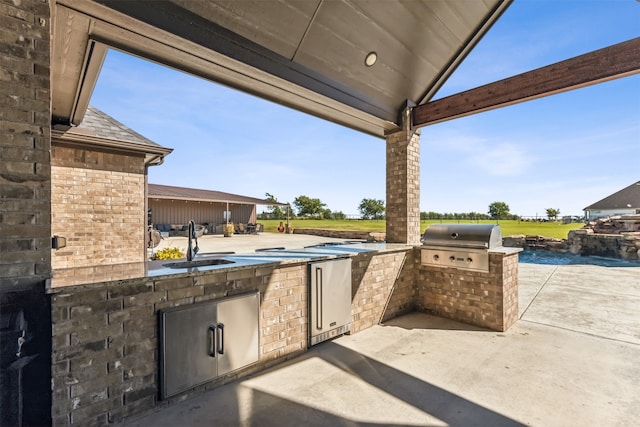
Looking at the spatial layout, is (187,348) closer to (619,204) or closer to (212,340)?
(212,340)

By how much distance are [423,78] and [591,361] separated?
13.4 ft

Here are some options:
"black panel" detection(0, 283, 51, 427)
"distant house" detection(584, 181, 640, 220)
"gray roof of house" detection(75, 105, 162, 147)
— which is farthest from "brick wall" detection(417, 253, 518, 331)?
"distant house" detection(584, 181, 640, 220)

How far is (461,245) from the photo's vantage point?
386 centimetres

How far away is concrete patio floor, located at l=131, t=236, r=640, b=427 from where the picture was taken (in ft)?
6.41

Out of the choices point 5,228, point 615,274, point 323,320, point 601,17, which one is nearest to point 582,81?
point 601,17

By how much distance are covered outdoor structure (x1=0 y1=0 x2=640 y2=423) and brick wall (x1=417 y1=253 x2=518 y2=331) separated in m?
0.88

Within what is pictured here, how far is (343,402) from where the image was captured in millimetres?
2135

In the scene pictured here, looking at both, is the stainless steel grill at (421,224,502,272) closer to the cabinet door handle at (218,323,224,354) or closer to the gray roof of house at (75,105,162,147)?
the cabinet door handle at (218,323,224,354)

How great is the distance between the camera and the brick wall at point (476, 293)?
358cm

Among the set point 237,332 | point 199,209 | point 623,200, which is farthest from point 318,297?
point 623,200

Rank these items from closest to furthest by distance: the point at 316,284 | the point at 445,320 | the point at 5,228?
the point at 5,228
the point at 316,284
the point at 445,320

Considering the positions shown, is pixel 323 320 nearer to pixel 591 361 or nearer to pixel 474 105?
pixel 591 361

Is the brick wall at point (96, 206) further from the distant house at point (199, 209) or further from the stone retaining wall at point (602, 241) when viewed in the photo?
the stone retaining wall at point (602, 241)

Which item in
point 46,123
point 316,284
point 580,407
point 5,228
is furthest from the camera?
point 316,284
